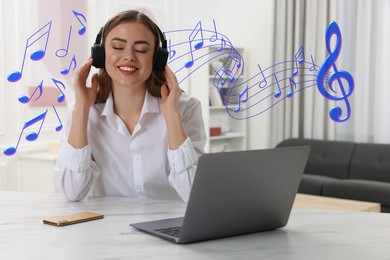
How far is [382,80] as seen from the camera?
5.39 meters

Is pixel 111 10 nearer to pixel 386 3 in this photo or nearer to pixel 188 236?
pixel 386 3

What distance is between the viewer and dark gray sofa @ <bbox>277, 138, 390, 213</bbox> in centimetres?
466

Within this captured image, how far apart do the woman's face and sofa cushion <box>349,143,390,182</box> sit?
3.60m

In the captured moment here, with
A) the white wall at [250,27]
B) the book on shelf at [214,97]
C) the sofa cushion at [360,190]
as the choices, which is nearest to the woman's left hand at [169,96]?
the sofa cushion at [360,190]

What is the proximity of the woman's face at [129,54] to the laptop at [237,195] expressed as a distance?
2.24ft

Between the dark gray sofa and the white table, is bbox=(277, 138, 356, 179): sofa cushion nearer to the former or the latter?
the dark gray sofa

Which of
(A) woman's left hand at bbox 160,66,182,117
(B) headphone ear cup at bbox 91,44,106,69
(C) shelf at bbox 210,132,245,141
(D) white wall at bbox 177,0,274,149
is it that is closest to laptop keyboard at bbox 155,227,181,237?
(A) woman's left hand at bbox 160,66,182,117

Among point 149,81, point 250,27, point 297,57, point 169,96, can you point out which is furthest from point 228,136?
point 169,96

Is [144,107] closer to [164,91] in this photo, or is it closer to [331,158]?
[164,91]

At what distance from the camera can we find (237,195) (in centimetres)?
135

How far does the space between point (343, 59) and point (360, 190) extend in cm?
158

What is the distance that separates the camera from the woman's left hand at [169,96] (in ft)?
6.61

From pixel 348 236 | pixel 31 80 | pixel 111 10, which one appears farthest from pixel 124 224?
pixel 111 10

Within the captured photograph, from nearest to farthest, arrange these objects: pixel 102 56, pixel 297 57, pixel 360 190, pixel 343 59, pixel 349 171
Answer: pixel 102 56, pixel 360 190, pixel 349 171, pixel 343 59, pixel 297 57
